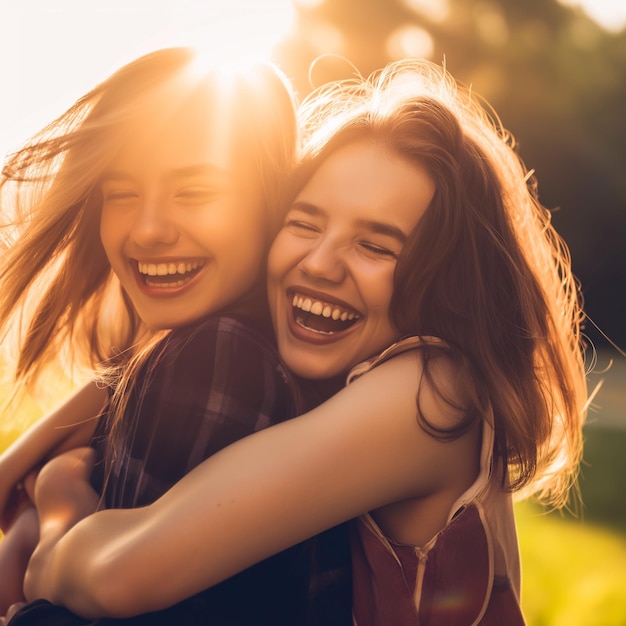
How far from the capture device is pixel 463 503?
82.9 inches

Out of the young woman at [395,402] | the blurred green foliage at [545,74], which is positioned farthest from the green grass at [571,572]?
the blurred green foliage at [545,74]

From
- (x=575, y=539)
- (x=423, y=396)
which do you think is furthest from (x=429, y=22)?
(x=423, y=396)

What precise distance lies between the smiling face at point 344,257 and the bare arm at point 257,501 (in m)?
0.30

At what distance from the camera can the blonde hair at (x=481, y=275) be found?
2.25m

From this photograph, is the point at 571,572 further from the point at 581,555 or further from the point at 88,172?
the point at 88,172

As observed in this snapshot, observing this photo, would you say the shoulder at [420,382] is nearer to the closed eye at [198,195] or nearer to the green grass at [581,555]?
the closed eye at [198,195]

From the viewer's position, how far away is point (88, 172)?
2.48m

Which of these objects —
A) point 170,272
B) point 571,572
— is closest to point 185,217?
point 170,272

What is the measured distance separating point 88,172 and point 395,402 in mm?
1165

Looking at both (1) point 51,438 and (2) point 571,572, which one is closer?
(1) point 51,438

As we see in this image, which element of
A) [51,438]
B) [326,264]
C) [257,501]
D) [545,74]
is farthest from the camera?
[545,74]

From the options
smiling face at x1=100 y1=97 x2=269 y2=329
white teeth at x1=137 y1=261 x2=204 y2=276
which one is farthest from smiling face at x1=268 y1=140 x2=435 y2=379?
white teeth at x1=137 y1=261 x2=204 y2=276

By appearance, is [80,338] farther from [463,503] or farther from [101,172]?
[463,503]

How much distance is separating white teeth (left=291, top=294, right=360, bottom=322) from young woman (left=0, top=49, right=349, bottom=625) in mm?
156
